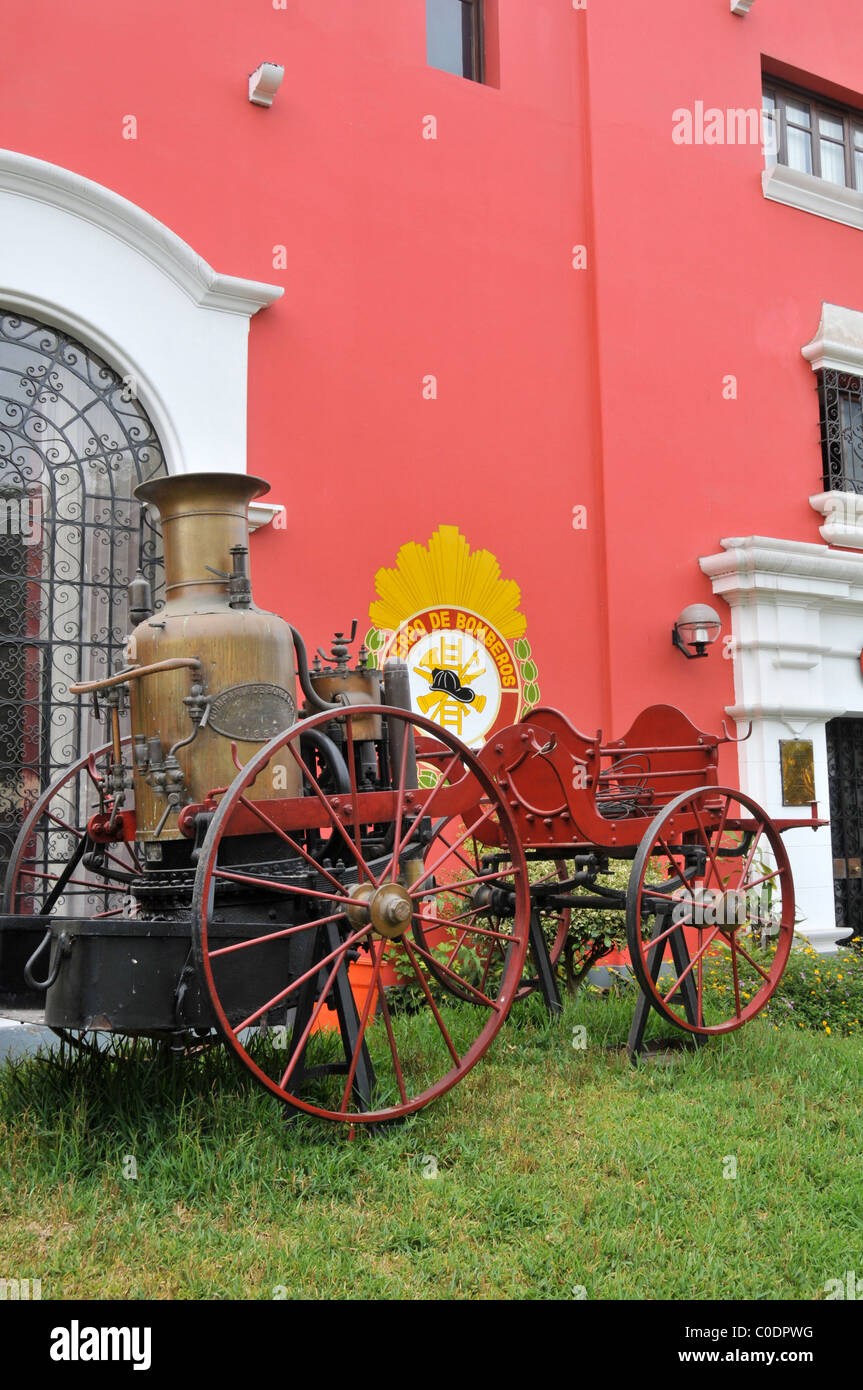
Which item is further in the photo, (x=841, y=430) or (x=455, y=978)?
(x=841, y=430)

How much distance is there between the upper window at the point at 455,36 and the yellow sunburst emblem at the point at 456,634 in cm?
348

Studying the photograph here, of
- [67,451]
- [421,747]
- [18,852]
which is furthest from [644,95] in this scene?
[18,852]

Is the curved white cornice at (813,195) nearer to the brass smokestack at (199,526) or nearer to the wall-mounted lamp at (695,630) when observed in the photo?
the wall-mounted lamp at (695,630)

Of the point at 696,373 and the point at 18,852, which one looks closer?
the point at 18,852

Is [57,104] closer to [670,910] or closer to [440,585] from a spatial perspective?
[440,585]

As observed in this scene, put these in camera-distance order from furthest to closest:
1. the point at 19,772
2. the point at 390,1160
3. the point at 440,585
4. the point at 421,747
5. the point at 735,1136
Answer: the point at 440,585, the point at 19,772, the point at 421,747, the point at 735,1136, the point at 390,1160

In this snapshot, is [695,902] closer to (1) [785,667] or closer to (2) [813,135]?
(1) [785,667]

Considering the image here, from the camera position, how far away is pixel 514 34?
8156 mm

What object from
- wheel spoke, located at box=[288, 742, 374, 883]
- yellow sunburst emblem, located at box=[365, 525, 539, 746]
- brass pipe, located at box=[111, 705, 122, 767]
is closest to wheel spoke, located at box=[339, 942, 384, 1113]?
wheel spoke, located at box=[288, 742, 374, 883]

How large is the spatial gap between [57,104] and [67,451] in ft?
6.16

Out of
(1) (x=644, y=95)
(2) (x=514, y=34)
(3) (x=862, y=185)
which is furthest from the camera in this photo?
(3) (x=862, y=185)

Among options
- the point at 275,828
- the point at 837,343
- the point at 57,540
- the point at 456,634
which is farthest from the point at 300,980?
the point at 837,343

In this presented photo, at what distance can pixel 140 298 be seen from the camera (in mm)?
6461

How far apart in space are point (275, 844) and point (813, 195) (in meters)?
8.20
